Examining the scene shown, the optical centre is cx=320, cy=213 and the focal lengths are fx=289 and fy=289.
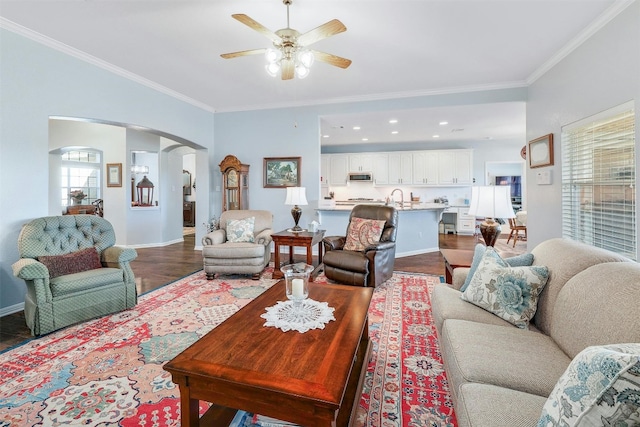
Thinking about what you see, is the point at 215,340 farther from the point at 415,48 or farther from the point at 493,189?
the point at 415,48

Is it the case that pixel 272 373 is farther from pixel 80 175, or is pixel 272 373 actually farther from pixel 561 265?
pixel 80 175

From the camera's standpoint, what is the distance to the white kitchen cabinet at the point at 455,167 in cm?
789

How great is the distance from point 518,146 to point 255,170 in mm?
7205

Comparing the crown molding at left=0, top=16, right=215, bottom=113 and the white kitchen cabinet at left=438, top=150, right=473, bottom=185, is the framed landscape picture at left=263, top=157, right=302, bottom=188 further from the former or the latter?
the white kitchen cabinet at left=438, top=150, right=473, bottom=185

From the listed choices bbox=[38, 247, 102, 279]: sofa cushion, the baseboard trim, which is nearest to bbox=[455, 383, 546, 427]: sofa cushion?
bbox=[38, 247, 102, 279]: sofa cushion

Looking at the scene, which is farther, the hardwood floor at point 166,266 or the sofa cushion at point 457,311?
the hardwood floor at point 166,266

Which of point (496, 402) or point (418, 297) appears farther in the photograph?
Answer: point (418, 297)

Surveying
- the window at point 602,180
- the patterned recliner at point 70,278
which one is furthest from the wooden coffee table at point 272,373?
the window at point 602,180

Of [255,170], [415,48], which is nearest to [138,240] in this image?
→ [255,170]

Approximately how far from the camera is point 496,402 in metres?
1.03

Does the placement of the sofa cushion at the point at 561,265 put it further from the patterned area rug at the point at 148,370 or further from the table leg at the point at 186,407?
the table leg at the point at 186,407

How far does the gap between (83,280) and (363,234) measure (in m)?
2.95

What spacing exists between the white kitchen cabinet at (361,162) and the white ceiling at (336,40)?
361 centimetres

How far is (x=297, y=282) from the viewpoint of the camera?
167 cm
